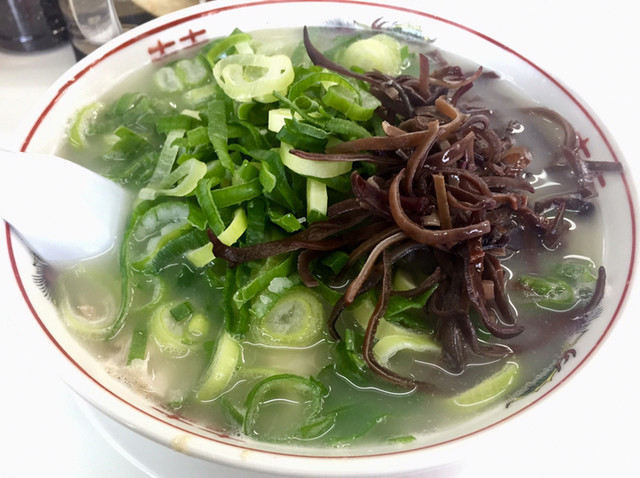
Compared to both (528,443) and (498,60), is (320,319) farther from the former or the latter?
(498,60)

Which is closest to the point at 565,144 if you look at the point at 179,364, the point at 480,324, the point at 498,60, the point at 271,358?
the point at 498,60

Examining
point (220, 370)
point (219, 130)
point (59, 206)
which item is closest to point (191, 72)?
point (219, 130)

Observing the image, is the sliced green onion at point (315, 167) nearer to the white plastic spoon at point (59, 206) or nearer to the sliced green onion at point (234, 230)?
the sliced green onion at point (234, 230)

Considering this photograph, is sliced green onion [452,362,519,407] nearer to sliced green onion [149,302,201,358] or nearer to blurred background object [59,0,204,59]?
sliced green onion [149,302,201,358]

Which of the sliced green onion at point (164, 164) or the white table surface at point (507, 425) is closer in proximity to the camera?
the white table surface at point (507, 425)

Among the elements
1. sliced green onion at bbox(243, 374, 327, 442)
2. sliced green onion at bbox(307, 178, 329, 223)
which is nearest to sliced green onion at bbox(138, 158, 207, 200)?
sliced green onion at bbox(307, 178, 329, 223)

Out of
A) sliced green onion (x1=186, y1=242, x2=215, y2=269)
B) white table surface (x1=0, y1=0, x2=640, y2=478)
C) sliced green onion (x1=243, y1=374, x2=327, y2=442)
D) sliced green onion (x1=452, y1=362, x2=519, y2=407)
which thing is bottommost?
white table surface (x1=0, y1=0, x2=640, y2=478)

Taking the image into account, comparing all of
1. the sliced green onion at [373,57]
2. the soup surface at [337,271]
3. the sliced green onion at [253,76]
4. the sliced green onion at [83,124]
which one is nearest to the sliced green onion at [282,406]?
the soup surface at [337,271]
